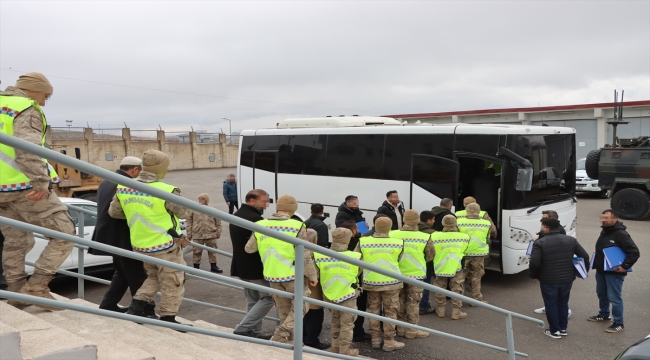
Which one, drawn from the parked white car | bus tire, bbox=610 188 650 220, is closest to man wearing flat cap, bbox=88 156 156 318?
bus tire, bbox=610 188 650 220

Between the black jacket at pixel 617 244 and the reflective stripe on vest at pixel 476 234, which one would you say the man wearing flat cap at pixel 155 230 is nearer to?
the reflective stripe on vest at pixel 476 234

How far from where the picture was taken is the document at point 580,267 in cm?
625

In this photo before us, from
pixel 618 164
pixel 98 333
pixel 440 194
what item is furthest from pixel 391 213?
pixel 618 164

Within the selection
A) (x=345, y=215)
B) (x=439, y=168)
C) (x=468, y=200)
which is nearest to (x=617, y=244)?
(x=468, y=200)

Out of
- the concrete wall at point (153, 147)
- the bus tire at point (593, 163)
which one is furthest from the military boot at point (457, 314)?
→ the concrete wall at point (153, 147)

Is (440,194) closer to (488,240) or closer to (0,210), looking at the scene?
(488,240)

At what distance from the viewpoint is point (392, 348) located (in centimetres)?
589

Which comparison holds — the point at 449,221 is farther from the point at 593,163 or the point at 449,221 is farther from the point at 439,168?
the point at 593,163

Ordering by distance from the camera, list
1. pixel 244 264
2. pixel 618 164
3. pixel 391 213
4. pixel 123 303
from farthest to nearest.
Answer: pixel 618 164
pixel 391 213
pixel 123 303
pixel 244 264

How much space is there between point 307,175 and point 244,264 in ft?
18.8

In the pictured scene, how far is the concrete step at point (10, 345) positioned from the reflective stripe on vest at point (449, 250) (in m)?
5.12

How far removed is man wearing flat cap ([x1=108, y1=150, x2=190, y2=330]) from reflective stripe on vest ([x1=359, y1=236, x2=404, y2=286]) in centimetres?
224

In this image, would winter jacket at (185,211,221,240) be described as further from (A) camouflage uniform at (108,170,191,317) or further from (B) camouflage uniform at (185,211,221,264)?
(A) camouflage uniform at (108,170,191,317)

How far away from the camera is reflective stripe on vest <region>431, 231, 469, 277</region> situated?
678 centimetres
